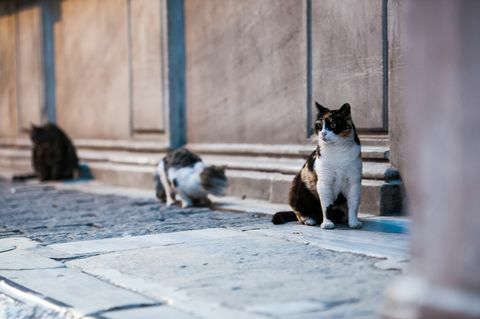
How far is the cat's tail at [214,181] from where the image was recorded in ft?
23.3

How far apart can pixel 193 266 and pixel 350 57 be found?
9.62ft

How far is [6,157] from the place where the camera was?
43.4ft

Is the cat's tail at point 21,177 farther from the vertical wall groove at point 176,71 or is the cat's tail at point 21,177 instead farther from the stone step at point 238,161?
the vertical wall groove at point 176,71

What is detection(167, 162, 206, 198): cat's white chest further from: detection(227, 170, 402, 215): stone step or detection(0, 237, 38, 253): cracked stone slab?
detection(0, 237, 38, 253): cracked stone slab

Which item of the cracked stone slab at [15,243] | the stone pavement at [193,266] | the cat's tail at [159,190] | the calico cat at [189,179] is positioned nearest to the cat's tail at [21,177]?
the cat's tail at [159,190]

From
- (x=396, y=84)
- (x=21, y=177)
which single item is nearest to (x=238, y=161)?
(x=396, y=84)

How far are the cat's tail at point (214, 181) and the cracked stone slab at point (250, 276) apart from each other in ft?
6.10

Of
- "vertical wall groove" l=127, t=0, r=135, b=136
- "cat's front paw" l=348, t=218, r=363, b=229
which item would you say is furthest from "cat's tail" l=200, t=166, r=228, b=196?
"vertical wall groove" l=127, t=0, r=135, b=136

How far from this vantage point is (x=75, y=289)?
3863mm

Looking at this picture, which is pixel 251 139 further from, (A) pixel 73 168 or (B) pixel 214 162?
(A) pixel 73 168

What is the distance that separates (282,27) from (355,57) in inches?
43.5

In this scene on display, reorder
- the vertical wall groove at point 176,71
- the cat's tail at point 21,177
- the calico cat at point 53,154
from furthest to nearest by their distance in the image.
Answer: the cat's tail at point 21,177 < the calico cat at point 53,154 < the vertical wall groove at point 176,71

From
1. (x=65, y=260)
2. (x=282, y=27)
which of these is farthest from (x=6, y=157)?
(x=65, y=260)

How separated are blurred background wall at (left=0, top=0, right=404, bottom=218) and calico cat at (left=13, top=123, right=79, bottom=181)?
294 mm
